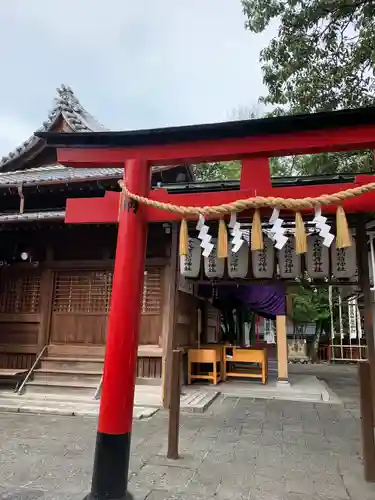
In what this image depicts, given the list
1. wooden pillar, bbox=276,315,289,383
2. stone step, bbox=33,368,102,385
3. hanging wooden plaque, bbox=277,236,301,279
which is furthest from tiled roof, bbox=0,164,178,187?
wooden pillar, bbox=276,315,289,383

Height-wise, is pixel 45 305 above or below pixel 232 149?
below

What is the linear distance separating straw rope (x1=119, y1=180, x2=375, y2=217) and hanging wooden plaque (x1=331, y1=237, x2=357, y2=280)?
5.58 feet

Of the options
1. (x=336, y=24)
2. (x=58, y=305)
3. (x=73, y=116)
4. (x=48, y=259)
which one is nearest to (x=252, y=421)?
(x=58, y=305)

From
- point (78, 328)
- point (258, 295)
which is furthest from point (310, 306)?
point (78, 328)

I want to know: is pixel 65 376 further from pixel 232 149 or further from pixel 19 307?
pixel 232 149

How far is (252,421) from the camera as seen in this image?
6613 mm

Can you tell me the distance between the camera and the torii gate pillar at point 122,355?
3471 mm

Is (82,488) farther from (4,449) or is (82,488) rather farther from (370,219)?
(370,219)

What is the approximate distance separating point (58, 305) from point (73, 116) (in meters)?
5.83

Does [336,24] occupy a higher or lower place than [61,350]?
higher

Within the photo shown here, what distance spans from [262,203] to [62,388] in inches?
276

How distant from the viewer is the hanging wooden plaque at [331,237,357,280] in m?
5.10

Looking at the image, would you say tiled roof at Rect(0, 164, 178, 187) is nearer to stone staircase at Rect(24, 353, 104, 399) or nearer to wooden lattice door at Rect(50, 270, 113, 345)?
wooden lattice door at Rect(50, 270, 113, 345)

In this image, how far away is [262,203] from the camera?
141 inches
